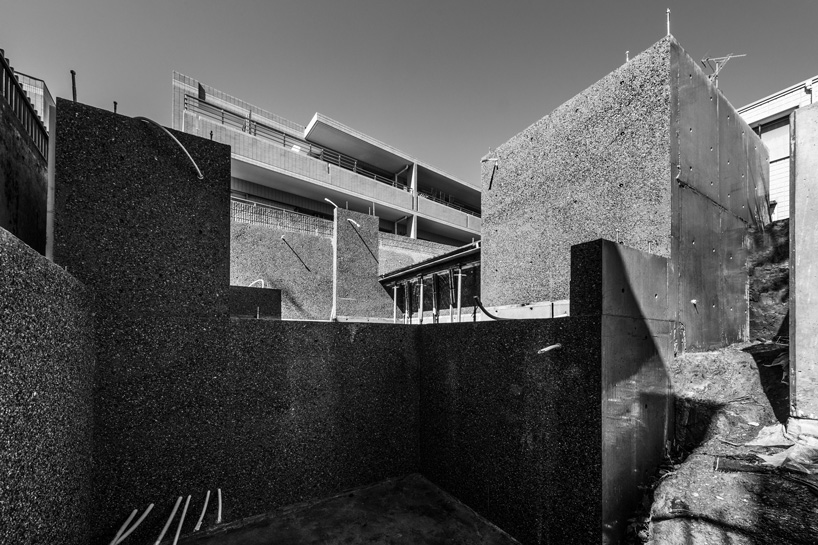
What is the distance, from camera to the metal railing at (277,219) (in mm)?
11141

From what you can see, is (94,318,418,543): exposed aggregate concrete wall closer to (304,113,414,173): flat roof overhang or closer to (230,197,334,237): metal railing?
(230,197,334,237): metal railing

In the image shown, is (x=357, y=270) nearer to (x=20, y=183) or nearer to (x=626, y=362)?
(x=20, y=183)

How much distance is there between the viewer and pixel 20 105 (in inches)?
114

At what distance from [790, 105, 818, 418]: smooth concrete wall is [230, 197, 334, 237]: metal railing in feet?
36.5

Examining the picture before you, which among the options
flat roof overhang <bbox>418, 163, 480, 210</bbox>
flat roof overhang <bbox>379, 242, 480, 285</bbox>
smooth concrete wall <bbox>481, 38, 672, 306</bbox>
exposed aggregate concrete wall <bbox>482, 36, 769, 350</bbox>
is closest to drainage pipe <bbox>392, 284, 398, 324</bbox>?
flat roof overhang <bbox>379, 242, 480, 285</bbox>

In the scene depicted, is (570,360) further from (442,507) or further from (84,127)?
(84,127)

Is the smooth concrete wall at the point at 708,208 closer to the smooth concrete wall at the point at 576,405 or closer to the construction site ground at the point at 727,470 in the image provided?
the construction site ground at the point at 727,470

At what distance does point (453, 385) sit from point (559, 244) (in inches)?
84.6

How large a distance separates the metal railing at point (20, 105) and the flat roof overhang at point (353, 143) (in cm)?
1655

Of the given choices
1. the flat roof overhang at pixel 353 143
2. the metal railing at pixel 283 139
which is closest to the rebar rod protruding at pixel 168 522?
the metal railing at pixel 283 139

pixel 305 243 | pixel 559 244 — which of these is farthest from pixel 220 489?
pixel 305 243

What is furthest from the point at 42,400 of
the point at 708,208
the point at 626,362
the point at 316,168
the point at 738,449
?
the point at 316,168

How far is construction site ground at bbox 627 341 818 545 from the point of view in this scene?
6.88ft

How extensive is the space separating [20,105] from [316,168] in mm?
16098
